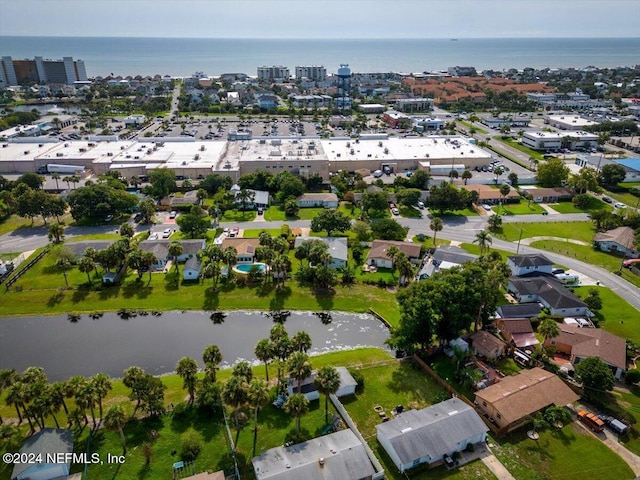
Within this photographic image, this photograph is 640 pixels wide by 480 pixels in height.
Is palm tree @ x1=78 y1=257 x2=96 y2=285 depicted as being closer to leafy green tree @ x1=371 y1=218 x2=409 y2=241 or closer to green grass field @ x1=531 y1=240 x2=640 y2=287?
leafy green tree @ x1=371 y1=218 x2=409 y2=241

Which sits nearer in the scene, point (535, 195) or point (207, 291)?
point (207, 291)

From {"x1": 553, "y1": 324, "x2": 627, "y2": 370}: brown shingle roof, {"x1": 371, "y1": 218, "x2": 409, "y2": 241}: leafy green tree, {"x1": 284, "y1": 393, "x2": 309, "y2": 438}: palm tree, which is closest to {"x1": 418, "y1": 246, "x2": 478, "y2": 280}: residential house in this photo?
{"x1": 371, "y1": 218, "x2": 409, "y2": 241}: leafy green tree

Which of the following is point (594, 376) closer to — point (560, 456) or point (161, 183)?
point (560, 456)

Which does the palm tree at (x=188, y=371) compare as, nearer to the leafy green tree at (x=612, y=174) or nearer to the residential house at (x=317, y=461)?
the residential house at (x=317, y=461)

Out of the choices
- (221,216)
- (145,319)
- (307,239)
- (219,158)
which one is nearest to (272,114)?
(219,158)

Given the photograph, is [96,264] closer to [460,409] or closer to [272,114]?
[460,409]

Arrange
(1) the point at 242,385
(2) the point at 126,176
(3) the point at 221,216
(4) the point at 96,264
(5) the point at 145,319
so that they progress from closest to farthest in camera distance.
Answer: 1. (1) the point at 242,385
2. (5) the point at 145,319
3. (4) the point at 96,264
4. (3) the point at 221,216
5. (2) the point at 126,176
